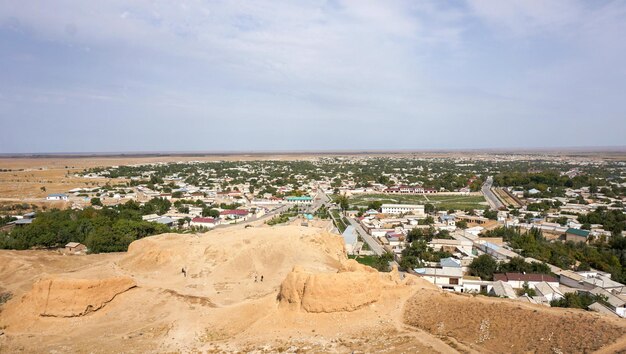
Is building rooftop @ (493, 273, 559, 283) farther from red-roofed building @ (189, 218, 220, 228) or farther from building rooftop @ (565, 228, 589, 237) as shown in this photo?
red-roofed building @ (189, 218, 220, 228)

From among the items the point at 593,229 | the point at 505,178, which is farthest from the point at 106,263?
the point at 505,178

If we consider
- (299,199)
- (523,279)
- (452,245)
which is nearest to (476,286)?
(523,279)

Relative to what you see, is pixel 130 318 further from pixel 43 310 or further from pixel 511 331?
pixel 511 331

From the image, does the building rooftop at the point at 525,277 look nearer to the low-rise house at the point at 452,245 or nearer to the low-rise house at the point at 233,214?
the low-rise house at the point at 452,245

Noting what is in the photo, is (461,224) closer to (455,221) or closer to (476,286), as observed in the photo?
(455,221)

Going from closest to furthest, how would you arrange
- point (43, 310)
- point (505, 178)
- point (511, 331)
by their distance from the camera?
point (511, 331)
point (43, 310)
point (505, 178)

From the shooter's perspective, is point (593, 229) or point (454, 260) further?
point (593, 229)
